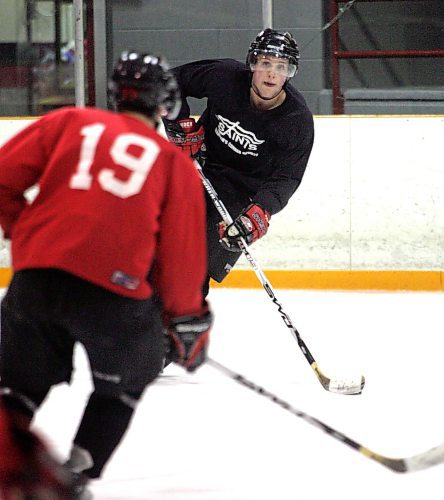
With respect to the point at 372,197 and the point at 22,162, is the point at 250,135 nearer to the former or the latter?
the point at 22,162

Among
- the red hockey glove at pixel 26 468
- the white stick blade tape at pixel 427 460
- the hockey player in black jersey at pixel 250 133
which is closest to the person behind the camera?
the red hockey glove at pixel 26 468

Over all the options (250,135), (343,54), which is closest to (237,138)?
(250,135)

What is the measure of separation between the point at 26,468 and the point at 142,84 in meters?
0.72

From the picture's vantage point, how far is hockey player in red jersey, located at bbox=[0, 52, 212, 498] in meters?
1.87

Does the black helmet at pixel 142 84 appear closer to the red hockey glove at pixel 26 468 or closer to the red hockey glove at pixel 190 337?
the red hockey glove at pixel 190 337

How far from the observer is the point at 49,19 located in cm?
552

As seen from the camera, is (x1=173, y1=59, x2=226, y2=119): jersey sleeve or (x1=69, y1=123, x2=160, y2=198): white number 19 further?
(x1=173, y1=59, x2=226, y2=119): jersey sleeve

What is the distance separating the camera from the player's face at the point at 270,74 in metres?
3.41

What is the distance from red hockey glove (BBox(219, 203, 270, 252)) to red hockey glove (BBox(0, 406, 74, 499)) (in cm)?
156

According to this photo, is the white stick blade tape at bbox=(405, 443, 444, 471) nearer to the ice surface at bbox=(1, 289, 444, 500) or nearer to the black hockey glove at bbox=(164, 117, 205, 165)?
the ice surface at bbox=(1, 289, 444, 500)

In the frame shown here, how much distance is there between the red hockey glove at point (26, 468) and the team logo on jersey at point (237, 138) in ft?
6.00

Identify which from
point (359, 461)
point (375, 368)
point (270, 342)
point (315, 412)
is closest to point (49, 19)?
point (270, 342)

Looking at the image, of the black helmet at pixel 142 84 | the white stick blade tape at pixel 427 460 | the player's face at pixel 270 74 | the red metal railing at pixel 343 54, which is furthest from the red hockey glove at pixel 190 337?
the red metal railing at pixel 343 54

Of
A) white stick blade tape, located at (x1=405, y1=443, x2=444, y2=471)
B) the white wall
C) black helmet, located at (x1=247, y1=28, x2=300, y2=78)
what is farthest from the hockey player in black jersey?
the white wall
